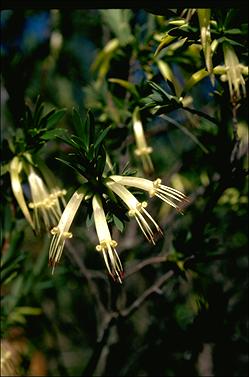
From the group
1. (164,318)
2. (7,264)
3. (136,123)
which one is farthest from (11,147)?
(164,318)

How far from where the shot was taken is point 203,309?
1.67m

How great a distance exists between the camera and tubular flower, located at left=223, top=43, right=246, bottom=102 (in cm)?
118

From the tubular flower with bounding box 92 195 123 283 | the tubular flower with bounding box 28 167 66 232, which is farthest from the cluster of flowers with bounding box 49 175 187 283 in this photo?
the tubular flower with bounding box 28 167 66 232

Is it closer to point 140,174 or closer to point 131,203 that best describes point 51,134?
point 131,203

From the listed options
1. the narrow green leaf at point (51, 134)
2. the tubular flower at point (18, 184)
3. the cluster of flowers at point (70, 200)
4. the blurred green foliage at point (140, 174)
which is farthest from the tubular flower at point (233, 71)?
the tubular flower at point (18, 184)

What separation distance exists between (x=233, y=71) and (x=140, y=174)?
0.90 metres

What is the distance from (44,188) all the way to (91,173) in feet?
1.33

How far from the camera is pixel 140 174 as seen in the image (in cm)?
204

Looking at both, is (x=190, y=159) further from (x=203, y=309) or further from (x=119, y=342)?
(x=119, y=342)

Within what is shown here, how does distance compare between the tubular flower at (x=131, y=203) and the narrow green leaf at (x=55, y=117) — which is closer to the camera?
the tubular flower at (x=131, y=203)

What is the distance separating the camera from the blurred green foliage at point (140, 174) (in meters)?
1.31

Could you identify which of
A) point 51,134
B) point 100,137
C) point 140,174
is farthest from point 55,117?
point 140,174

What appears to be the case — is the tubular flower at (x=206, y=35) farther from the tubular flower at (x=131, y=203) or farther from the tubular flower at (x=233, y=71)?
the tubular flower at (x=131, y=203)

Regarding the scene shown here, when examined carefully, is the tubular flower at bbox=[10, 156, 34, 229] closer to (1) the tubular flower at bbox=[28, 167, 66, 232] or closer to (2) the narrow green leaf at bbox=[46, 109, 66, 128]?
(1) the tubular flower at bbox=[28, 167, 66, 232]
